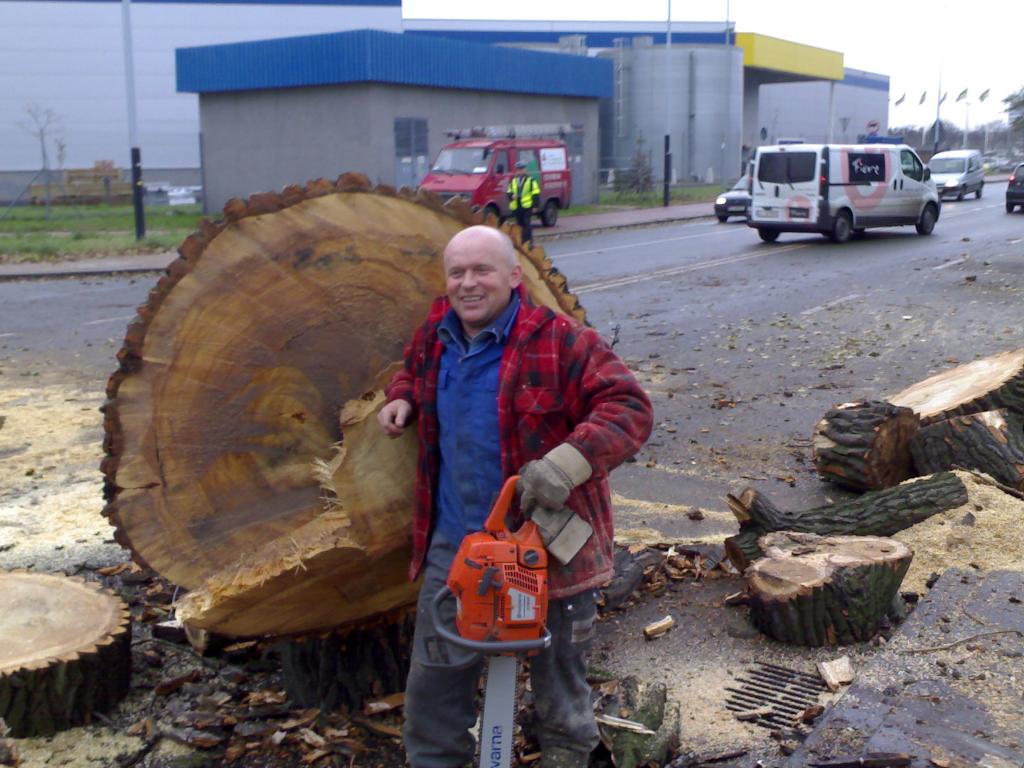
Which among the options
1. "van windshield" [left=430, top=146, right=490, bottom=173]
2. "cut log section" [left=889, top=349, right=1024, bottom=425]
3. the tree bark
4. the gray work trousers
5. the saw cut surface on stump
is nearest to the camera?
the gray work trousers

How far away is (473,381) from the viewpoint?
304 centimetres

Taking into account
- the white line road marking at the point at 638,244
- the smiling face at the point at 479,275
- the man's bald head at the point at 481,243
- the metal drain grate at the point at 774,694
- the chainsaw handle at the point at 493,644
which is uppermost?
the man's bald head at the point at 481,243

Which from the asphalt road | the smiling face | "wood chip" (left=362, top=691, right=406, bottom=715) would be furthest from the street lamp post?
the smiling face

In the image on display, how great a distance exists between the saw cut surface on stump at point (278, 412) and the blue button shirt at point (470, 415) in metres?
0.31

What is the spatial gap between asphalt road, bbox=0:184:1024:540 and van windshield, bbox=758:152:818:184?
1290 mm

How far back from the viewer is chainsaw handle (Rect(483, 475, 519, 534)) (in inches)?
110

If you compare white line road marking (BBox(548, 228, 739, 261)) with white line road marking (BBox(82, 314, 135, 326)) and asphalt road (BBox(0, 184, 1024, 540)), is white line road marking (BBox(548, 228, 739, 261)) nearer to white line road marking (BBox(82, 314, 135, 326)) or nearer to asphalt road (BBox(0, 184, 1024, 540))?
asphalt road (BBox(0, 184, 1024, 540))

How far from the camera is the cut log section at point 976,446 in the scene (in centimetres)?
575

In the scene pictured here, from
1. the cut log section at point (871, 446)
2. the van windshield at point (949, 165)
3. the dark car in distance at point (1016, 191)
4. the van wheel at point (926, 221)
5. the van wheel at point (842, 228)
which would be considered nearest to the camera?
the cut log section at point (871, 446)

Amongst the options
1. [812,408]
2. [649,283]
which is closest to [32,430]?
[812,408]

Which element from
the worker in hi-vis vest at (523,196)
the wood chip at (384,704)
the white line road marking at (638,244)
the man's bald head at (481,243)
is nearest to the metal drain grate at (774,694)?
the wood chip at (384,704)

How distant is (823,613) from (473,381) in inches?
73.2

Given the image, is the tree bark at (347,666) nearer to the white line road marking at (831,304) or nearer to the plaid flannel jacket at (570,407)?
the plaid flannel jacket at (570,407)

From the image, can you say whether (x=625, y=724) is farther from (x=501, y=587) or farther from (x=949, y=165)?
(x=949, y=165)
